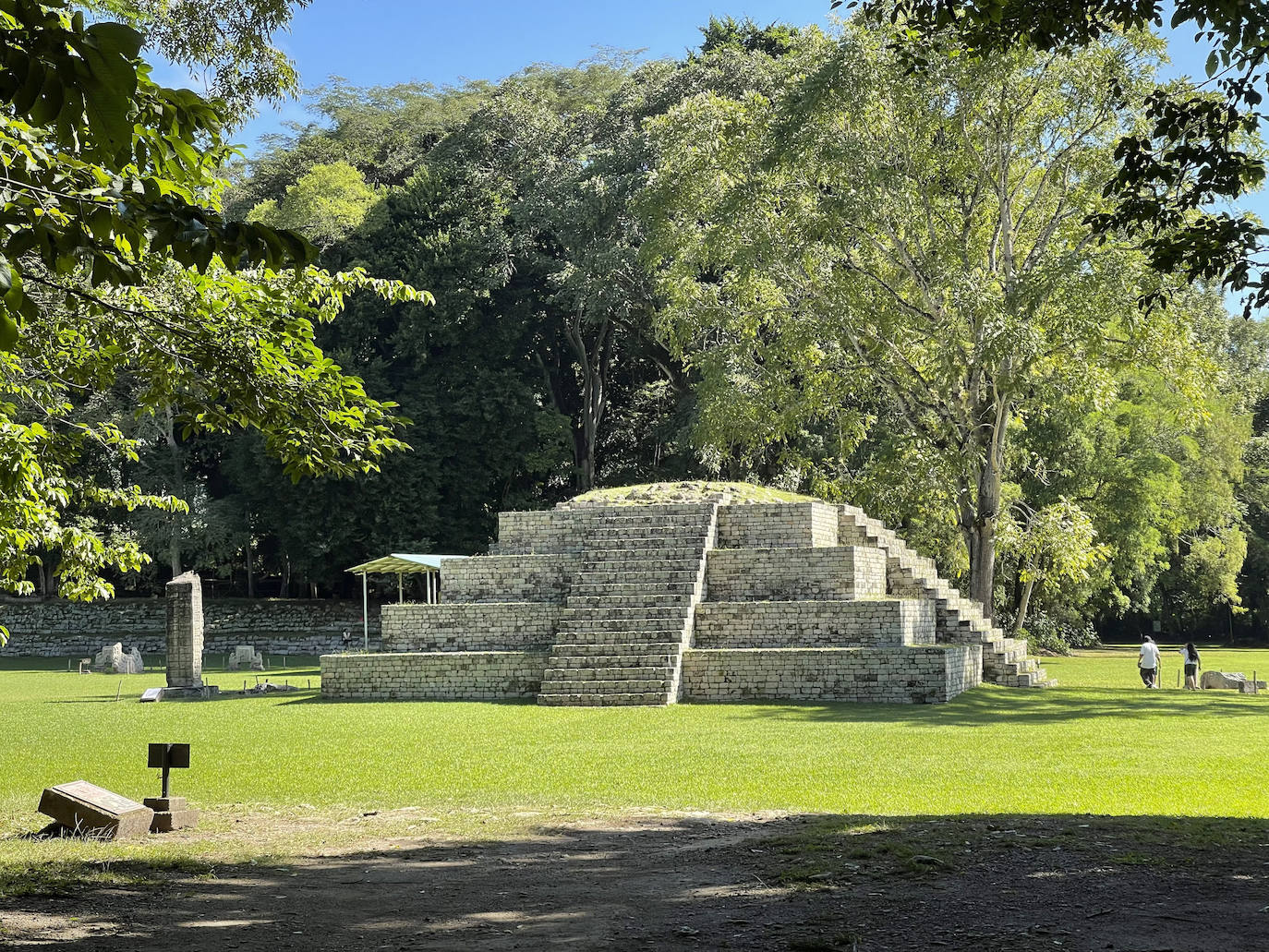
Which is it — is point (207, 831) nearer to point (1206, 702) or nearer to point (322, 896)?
point (322, 896)

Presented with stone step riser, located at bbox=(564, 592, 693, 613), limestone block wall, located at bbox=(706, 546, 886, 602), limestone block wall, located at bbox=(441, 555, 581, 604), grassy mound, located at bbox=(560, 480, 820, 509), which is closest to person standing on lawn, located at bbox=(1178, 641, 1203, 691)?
limestone block wall, located at bbox=(706, 546, 886, 602)

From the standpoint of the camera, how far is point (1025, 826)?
7.21 metres

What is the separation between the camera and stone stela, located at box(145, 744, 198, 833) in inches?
310

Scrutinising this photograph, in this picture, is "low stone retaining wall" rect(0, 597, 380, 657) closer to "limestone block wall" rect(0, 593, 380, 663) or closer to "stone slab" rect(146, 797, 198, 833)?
"limestone block wall" rect(0, 593, 380, 663)

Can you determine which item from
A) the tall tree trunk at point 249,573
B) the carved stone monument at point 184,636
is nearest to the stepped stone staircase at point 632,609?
the carved stone monument at point 184,636

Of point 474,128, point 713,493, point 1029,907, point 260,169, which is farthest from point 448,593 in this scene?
point 260,169

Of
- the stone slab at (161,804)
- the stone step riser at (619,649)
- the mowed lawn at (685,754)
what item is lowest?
the mowed lawn at (685,754)

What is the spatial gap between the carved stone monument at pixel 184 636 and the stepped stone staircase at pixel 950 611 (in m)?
11.3

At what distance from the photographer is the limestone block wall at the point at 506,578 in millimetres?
20422

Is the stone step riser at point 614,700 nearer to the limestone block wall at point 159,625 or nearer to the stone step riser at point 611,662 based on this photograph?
the stone step riser at point 611,662

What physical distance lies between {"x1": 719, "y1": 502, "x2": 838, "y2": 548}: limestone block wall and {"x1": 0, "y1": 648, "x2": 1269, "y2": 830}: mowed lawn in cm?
383

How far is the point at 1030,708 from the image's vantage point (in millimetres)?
15945

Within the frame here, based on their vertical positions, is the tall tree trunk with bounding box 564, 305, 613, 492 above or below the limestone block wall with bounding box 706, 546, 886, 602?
above

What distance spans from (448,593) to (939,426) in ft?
31.3
